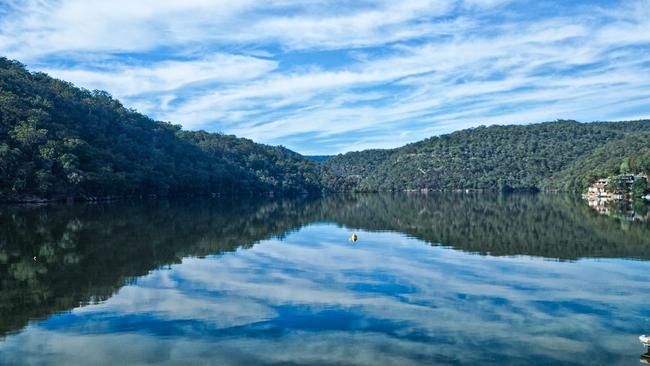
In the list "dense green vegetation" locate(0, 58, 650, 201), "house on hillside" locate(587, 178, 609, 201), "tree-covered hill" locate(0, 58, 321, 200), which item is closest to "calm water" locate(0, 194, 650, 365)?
"tree-covered hill" locate(0, 58, 321, 200)

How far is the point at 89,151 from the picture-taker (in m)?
96.2

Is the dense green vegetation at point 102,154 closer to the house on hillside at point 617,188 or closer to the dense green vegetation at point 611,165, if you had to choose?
the dense green vegetation at point 611,165

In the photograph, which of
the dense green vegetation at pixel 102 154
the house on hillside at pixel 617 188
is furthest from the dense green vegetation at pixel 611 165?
the house on hillside at pixel 617 188

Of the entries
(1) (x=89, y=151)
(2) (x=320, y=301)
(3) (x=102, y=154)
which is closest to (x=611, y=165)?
(3) (x=102, y=154)

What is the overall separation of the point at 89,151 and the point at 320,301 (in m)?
89.4

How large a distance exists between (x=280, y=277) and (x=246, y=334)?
321 inches

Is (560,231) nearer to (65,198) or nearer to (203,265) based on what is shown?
(203,265)

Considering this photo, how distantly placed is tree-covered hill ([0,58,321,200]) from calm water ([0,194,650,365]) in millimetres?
55495

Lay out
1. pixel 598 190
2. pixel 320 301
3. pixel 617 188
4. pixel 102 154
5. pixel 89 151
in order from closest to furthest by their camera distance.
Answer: pixel 320 301
pixel 89 151
pixel 102 154
pixel 617 188
pixel 598 190

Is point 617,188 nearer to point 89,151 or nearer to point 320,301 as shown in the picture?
point 89,151

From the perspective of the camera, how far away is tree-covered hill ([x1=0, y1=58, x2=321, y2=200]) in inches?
3270

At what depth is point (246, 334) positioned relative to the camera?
1362cm

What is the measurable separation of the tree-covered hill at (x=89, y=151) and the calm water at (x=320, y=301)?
182 feet

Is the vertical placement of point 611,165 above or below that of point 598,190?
above
